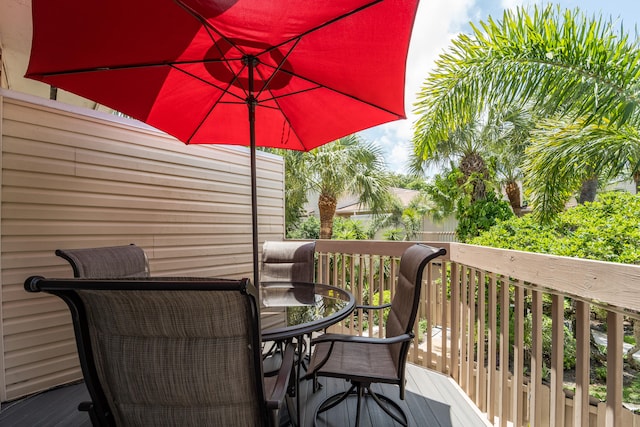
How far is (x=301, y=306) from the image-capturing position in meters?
2.27

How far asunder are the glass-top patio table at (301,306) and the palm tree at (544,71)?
9.22ft

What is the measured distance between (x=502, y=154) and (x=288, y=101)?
35.4 feet

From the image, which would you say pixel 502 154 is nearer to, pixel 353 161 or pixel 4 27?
pixel 353 161

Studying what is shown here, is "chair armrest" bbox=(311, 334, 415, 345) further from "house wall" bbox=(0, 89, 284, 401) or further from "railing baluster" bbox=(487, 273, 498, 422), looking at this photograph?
"house wall" bbox=(0, 89, 284, 401)

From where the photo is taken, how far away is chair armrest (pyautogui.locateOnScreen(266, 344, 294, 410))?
107 cm

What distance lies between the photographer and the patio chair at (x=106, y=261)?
6.22ft

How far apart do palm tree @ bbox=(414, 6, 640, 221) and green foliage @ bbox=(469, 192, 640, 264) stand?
0.52 meters

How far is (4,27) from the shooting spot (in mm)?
3223

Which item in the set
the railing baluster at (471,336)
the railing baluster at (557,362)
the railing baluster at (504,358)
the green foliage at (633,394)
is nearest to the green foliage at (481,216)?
the green foliage at (633,394)

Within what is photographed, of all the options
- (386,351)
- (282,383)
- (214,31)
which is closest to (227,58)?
(214,31)

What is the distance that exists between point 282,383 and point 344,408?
128cm

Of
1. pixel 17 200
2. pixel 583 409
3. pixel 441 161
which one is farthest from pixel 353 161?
pixel 583 409

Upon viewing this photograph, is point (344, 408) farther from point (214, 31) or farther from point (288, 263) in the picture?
point (214, 31)

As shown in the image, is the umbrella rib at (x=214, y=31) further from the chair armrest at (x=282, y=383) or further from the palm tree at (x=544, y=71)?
the palm tree at (x=544, y=71)
